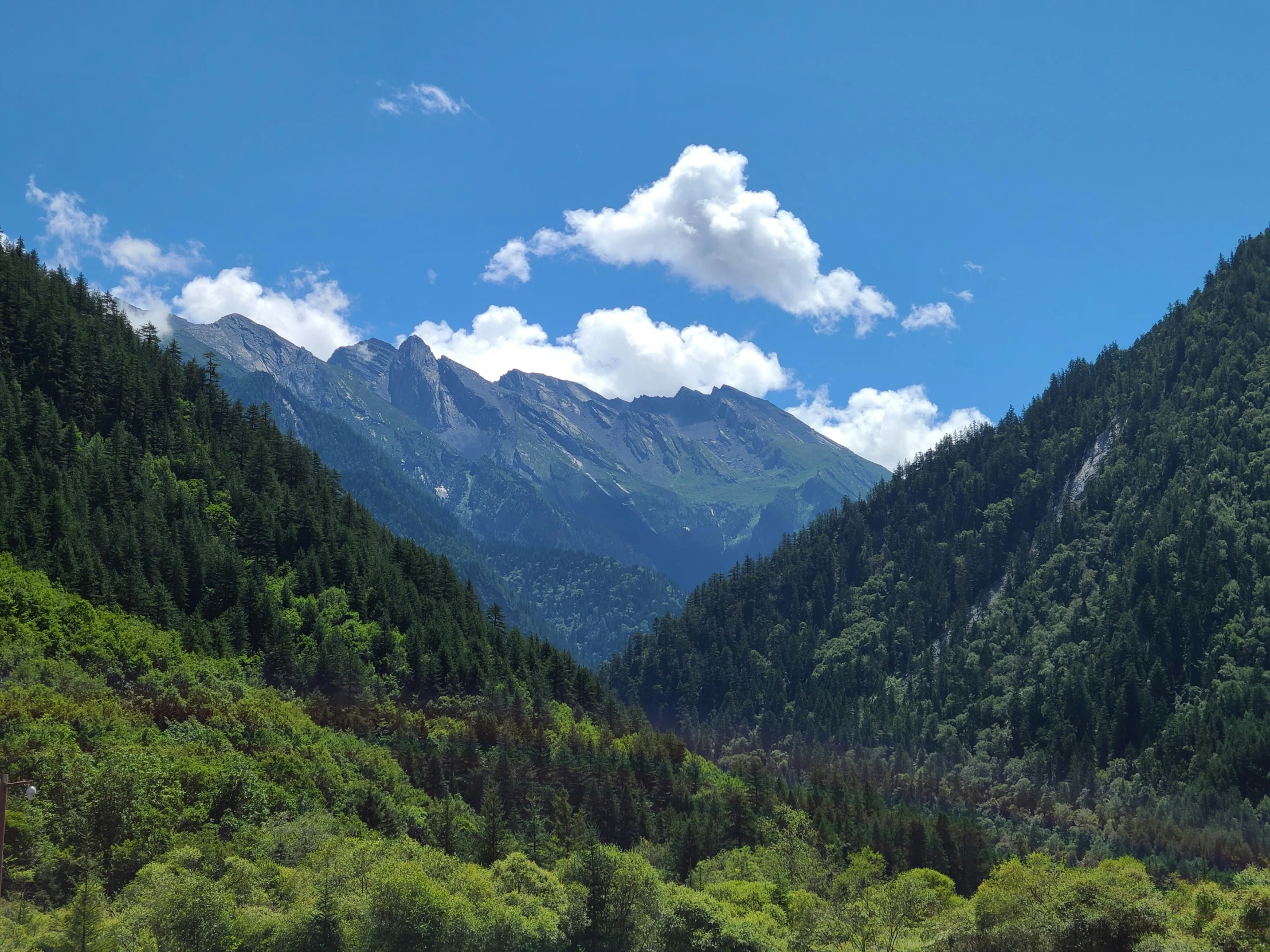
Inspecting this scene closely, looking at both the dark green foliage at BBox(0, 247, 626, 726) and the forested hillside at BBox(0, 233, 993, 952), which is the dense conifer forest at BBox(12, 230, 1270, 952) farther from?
the dark green foliage at BBox(0, 247, 626, 726)

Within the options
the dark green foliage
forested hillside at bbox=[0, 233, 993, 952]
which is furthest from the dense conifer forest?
the dark green foliage

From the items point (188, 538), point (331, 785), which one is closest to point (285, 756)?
point (331, 785)

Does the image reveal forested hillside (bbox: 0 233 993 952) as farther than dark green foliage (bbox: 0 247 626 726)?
No

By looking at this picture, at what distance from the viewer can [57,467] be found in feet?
521

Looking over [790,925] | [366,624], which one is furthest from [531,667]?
[790,925]

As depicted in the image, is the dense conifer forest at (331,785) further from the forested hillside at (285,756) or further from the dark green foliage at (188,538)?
the dark green foliage at (188,538)

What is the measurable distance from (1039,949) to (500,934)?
42.0 metres

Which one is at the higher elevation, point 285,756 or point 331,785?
point 285,756

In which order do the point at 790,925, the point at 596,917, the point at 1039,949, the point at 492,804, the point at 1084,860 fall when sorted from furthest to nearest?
the point at 1084,860, the point at 492,804, the point at 790,925, the point at 596,917, the point at 1039,949

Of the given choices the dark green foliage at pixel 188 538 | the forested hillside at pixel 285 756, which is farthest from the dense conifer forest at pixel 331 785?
the dark green foliage at pixel 188 538

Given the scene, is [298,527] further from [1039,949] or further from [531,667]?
[1039,949]

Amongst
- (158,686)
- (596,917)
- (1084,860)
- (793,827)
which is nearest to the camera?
(596,917)

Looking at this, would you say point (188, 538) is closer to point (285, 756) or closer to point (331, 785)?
point (285, 756)

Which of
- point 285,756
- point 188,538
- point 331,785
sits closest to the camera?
point 285,756
